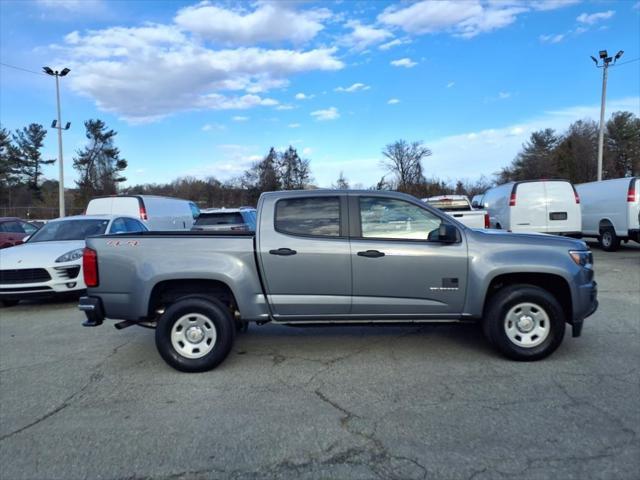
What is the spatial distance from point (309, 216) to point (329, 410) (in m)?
2.07

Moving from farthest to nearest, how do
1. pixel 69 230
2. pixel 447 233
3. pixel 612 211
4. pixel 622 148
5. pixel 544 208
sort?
pixel 622 148 → pixel 612 211 → pixel 544 208 → pixel 69 230 → pixel 447 233

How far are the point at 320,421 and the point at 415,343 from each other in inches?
91.0

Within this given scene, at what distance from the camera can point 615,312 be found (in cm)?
715

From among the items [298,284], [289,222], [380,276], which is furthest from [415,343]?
[289,222]

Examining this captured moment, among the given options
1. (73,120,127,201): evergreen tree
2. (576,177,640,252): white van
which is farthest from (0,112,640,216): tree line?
(576,177,640,252): white van

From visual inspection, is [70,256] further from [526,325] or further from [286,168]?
[286,168]

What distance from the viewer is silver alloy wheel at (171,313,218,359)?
498 cm

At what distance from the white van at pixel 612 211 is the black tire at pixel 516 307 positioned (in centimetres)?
969

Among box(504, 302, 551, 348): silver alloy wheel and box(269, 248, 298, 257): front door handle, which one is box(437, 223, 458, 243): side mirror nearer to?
box(504, 302, 551, 348): silver alloy wheel

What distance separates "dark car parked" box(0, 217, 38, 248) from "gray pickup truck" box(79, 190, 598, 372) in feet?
38.3

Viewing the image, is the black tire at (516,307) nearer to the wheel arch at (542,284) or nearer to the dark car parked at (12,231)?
the wheel arch at (542,284)

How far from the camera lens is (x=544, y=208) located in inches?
546

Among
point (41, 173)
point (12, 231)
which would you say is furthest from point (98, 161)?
point (12, 231)

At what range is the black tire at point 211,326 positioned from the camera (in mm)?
4938
